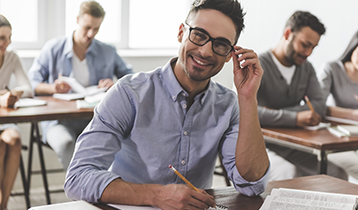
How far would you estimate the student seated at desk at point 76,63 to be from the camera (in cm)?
320

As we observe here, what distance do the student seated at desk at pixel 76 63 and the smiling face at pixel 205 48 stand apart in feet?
5.55

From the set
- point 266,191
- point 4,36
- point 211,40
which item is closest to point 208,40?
point 211,40

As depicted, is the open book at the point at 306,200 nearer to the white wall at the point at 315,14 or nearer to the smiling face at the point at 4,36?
the smiling face at the point at 4,36

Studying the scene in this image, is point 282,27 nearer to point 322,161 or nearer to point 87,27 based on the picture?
point 87,27

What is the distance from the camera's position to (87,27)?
11.1 feet

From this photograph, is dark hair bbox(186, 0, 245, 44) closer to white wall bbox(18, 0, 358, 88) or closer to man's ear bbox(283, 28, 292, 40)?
man's ear bbox(283, 28, 292, 40)

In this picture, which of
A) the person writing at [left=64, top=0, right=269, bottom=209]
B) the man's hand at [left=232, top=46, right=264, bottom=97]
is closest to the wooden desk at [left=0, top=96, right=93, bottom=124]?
the person writing at [left=64, top=0, right=269, bottom=209]

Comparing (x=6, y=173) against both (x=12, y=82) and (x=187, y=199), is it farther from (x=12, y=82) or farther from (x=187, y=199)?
(x=187, y=199)

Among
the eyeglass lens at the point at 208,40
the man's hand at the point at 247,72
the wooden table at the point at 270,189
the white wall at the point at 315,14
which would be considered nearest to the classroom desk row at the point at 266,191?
the wooden table at the point at 270,189

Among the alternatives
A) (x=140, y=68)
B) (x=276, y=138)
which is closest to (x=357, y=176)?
(x=276, y=138)

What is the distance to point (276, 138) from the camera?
2.50 metres

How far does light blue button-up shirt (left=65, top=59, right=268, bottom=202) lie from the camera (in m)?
1.48

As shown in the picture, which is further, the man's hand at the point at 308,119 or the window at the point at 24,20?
the window at the point at 24,20

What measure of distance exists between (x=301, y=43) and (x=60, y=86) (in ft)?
5.52
